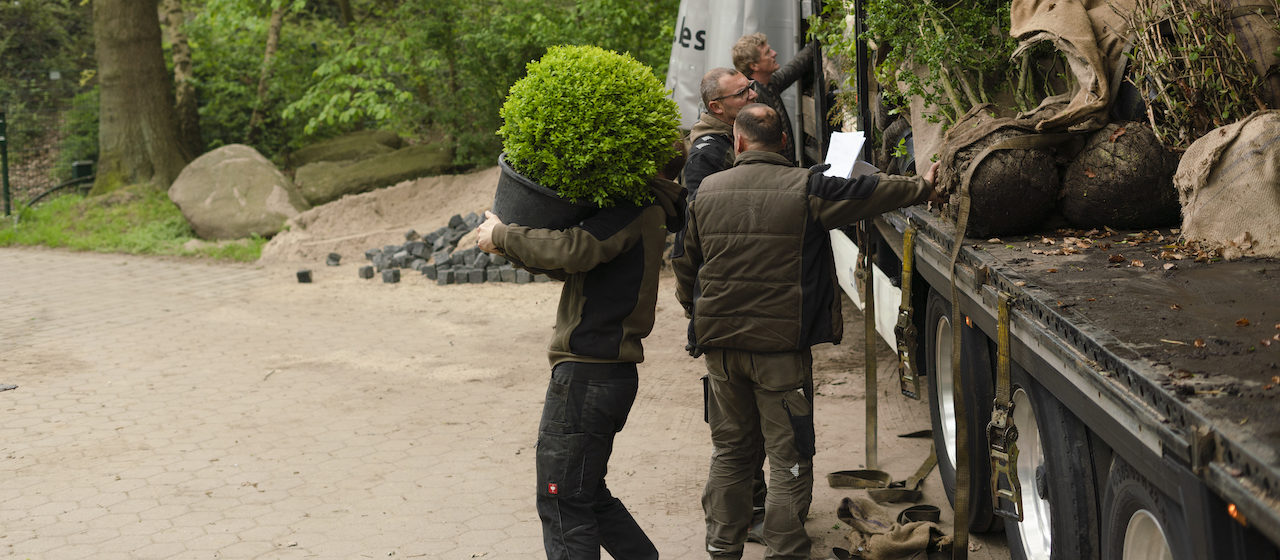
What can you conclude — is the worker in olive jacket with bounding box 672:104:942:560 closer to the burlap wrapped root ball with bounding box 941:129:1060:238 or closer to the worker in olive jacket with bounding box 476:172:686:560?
the burlap wrapped root ball with bounding box 941:129:1060:238

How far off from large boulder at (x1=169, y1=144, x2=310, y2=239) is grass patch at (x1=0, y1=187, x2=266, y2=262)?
0.27m

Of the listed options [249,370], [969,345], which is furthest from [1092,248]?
[249,370]

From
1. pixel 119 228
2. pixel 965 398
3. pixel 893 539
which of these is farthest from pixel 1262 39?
pixel 119 228

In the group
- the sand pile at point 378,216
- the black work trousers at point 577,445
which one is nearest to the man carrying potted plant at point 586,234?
the black work trousers at point 577,445

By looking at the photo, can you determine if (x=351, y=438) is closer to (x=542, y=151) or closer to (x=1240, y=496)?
(x=542, y=151)

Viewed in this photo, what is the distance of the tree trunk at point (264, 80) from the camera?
19.1m

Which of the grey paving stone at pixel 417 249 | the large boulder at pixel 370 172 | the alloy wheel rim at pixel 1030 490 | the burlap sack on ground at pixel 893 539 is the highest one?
the large boulder at pixel 370 172

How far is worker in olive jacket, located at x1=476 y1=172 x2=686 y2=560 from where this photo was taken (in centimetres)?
380

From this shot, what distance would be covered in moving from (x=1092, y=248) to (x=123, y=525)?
13.7 ft

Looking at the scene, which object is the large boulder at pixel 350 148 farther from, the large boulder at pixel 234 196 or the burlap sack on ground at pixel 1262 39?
the burlap sack on ground at pixel 1262 39

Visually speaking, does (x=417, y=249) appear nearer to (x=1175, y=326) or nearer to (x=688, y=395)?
(x=688, y=395)

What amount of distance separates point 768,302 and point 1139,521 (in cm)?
178

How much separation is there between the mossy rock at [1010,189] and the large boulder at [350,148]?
14.9 m

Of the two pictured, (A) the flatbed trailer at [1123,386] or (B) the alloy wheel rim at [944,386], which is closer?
(A) the flatbed trailer at [1123,386]
